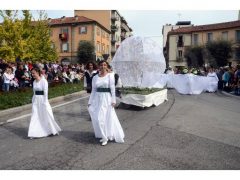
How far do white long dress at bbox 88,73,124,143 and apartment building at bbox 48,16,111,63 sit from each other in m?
57.1

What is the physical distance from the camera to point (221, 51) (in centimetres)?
5344

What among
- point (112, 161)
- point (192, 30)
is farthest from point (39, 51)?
point (192, 30)

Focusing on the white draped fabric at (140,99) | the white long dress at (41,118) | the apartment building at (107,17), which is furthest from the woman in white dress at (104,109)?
the apartment building at (107,17)

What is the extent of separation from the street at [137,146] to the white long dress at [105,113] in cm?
21

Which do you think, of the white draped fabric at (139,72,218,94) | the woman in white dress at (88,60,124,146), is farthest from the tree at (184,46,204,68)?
the woman in white dress at (88,60,124,146)

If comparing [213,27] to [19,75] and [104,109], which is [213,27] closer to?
[19,75]

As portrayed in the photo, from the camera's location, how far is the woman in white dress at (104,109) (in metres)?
6.85

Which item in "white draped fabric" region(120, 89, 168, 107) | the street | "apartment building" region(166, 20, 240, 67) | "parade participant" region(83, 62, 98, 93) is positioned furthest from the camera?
"apartment building" region(166, 20, 240, 67)

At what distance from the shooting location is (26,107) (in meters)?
12.3

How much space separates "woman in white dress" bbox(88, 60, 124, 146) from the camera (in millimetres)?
6852

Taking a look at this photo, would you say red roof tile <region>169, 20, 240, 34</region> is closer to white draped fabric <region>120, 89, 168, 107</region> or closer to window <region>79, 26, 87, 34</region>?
window <region>79, 26, 87, 34</region>

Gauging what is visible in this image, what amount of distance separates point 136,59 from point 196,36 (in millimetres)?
60678

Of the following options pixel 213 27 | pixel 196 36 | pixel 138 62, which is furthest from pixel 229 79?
pixel 196 36

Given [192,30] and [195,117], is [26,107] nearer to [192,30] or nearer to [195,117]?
[195,117]
